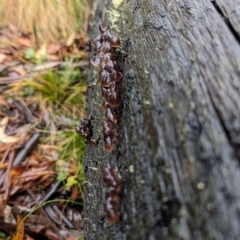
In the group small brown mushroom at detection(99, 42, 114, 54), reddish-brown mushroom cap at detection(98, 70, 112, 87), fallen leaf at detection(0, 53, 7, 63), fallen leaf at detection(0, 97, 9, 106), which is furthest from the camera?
fallen leaf at detection(0, 53, 7, 63)

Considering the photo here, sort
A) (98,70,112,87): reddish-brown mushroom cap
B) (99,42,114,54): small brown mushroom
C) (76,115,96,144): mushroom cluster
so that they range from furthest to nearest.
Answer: (76,115,96,144): mushroom cluster → (99,42,114,54): small brown mushroom → (98,70,112,87): reddish-brown mushroom cap

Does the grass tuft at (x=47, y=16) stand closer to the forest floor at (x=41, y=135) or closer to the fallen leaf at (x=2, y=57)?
the forest floor at (x=41, y=135)

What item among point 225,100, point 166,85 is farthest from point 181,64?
point 225,100

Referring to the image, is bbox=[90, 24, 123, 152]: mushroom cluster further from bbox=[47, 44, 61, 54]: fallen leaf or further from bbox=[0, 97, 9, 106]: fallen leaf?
bbox=[47, 44, 61, 54]: fallen leaf

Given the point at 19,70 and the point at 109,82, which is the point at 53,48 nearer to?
the point at 19,70

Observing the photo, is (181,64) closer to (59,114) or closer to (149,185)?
(149,185)

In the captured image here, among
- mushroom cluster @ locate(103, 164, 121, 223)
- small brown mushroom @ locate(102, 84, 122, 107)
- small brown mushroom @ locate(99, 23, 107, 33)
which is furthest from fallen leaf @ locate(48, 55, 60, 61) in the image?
mushroom cluster @ locate(103, 164, 121, 223)

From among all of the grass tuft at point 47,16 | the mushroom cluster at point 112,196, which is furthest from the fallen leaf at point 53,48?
the mushroom cluster at point 112,196
